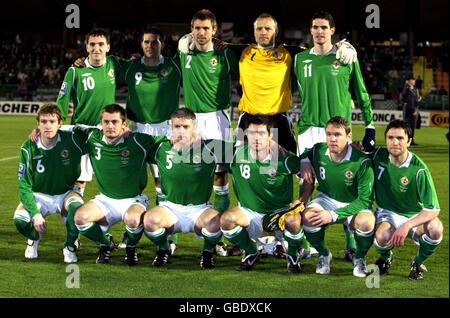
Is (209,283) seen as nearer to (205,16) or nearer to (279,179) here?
(279,179)

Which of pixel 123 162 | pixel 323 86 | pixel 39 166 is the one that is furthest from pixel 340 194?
pixel 39 166

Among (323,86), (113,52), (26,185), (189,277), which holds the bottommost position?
(189,277)

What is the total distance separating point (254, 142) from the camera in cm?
586

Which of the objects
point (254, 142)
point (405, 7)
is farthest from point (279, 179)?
point (405, 7)

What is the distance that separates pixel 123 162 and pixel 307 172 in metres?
1.62

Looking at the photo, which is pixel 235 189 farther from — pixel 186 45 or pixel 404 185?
pixel 186 45

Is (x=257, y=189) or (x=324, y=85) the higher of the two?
(x=324, y=85)

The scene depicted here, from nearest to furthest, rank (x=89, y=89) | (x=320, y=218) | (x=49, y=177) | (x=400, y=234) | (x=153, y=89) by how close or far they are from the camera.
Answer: (x=400, y=234), (x=320, y=218), (x=49, y=177), (x=153, y=89), (x=89, y=89)

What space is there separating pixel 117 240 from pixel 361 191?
2686 mm

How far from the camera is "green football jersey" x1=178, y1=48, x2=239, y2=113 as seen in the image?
6.66 meters

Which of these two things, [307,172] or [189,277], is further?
[307,172]

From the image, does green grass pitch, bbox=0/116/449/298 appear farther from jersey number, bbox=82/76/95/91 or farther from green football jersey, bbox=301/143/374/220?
jersey number, bbox=82/76/95/91

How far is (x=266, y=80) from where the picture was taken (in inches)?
251

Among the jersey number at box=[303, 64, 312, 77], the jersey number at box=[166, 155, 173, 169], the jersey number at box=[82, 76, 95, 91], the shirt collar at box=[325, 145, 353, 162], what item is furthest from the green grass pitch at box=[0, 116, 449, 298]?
the jersey number at box=[303, 64, 312, 77]
